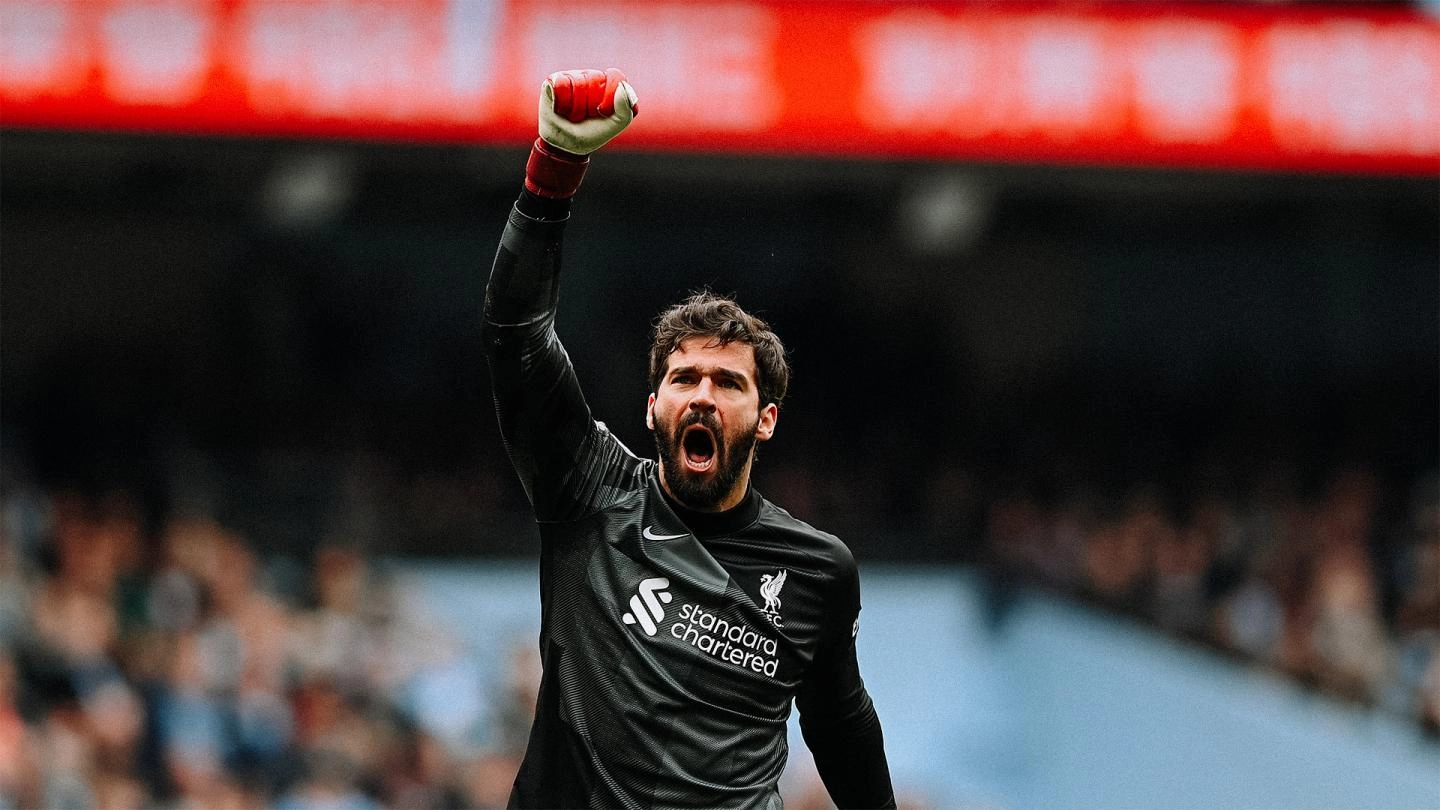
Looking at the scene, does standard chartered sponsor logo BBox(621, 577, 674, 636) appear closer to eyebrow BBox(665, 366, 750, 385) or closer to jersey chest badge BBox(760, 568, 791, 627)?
jersey chest badge BBox(760, 568, 791, 627)

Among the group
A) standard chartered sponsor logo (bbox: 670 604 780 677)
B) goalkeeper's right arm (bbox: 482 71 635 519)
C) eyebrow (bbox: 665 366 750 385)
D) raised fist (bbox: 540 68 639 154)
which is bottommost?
standard chartered sponsor logo (bbox: 670 604 780 677)

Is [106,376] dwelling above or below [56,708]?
above

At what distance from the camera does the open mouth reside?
9.18ft

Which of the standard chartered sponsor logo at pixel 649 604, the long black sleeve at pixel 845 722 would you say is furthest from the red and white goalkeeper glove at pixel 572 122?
the long black sleeve at pixel 845 722

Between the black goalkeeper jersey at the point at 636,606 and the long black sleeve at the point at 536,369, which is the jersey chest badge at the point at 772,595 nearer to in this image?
the black goalkeeper jersey at the point at 636,606

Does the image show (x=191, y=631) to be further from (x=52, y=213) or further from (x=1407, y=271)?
(x=1407, y=271)

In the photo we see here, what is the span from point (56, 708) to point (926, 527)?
524cm

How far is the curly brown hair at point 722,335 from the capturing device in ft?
9.37

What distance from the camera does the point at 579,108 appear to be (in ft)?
8.77

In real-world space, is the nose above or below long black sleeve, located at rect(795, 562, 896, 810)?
above

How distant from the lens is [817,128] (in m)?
8.80

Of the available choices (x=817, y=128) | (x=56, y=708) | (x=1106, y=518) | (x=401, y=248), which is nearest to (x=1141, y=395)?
(x=1106, y=518)

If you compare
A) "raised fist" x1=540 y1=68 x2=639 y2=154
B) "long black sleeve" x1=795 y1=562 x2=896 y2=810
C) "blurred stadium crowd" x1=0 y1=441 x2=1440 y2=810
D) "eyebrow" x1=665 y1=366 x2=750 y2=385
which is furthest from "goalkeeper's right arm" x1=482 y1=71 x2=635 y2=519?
"blurred stadium crowd" x1=0 y1=441 x2=1440 y2=810

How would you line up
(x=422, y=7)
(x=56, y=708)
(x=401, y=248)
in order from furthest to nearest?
(x=401, y=248)
(x=422, y=7)
(x=56, y=708)
